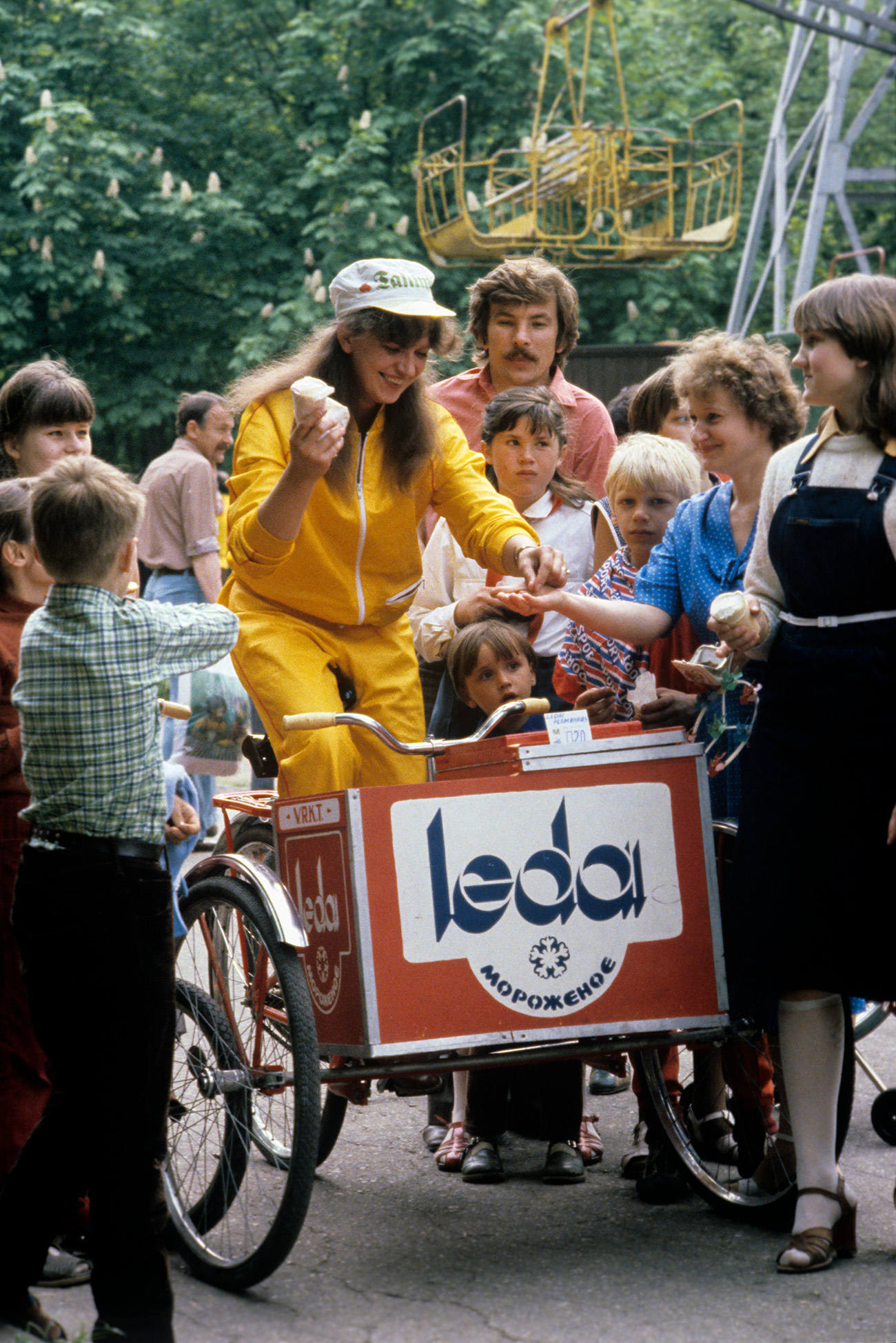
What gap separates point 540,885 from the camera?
3232 mm

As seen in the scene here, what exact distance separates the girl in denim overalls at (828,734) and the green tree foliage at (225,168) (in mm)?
14749

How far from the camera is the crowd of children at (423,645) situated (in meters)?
2.77

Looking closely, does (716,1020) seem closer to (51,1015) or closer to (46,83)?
(51,1015)

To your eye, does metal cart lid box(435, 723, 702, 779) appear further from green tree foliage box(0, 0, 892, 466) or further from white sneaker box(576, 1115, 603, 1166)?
green tree foliage box(0, 0, 892, 466)

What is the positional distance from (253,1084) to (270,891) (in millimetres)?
411

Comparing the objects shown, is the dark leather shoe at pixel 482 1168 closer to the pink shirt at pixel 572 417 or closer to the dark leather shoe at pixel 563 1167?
the dark leather shoe at pixel 563 1167

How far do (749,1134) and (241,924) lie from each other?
4.05ft

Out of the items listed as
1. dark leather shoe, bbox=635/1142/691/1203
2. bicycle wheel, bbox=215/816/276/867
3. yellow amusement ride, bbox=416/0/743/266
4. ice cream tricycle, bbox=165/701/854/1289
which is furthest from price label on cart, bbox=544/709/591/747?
yellow amusement ride, bbox=416/0/743/266

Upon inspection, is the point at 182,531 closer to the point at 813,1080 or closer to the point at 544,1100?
the point at 544,1100

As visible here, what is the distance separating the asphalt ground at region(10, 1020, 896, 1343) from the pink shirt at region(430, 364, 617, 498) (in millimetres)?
2150

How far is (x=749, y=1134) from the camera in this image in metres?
3.62

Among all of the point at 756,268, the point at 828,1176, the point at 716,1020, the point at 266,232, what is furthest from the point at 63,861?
the point at 756,268

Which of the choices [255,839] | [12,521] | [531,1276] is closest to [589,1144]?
[531,1276]

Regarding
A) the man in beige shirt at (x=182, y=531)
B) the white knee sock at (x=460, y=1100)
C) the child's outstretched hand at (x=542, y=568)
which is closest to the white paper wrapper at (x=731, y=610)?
the child's outstretched hand at (x=542, y=568)
